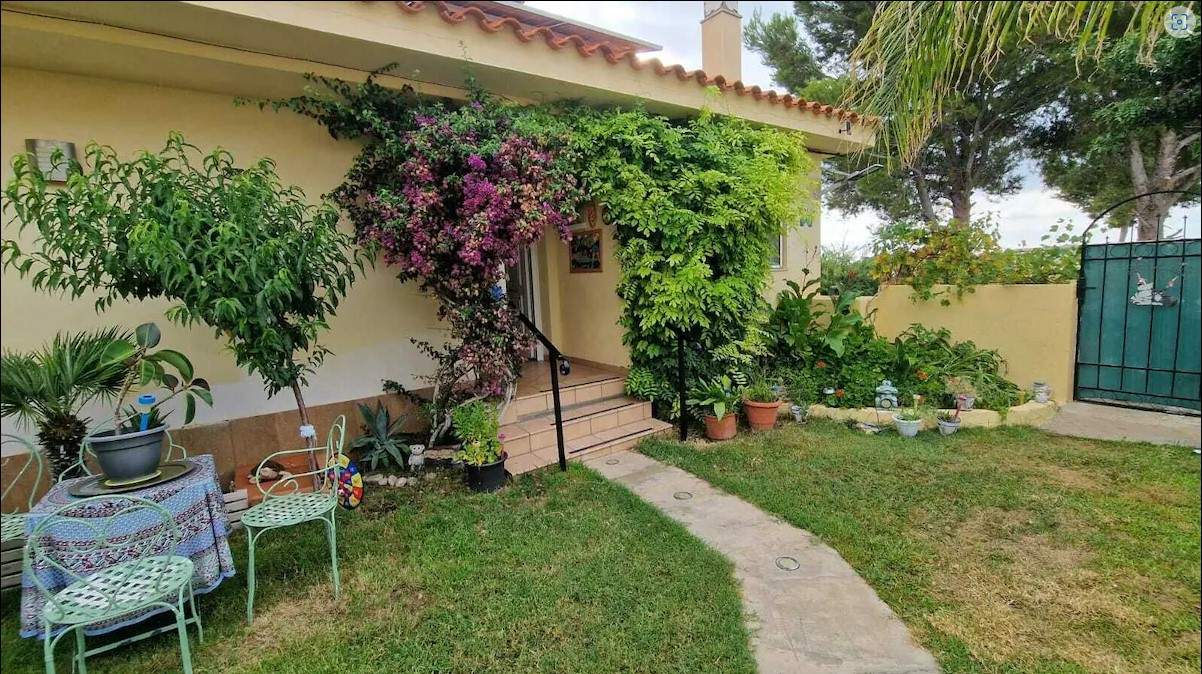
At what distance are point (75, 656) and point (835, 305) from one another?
Result: 7115mm

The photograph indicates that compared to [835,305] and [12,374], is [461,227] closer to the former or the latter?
[12,374]

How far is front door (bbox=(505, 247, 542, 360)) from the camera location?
6875mm

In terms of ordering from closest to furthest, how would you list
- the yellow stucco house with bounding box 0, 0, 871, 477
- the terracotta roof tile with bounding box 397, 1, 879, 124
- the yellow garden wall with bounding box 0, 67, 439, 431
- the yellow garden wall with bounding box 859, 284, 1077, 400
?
the yellow stucco house with bounding box 0, 0, 871, 477, the yellow garden wall with bounding box 0, 67, 439, 431, the terracotta roof tile with bounding box 397, 1, 879, 124, the yellow garden wall with bounding box 859, 284, 1077, 400

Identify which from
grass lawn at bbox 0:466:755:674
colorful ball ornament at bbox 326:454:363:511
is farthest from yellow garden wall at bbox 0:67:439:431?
grass lawn at bbox 0:466:755:674

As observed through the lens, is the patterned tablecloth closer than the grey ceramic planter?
Yes

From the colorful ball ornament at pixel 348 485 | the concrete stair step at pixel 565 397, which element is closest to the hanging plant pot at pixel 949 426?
the concrete stair step at pixel 565 397

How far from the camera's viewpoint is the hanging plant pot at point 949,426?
513cm

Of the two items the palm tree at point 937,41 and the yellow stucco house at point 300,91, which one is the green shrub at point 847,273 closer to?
the yellow stucco house at point 300,91

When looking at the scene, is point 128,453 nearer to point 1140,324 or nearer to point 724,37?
point 724,37

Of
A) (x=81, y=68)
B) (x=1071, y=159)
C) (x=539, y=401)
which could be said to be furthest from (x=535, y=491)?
(x=1071, y=159)

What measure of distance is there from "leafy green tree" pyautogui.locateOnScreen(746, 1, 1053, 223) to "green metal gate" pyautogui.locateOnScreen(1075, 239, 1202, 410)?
151 inches

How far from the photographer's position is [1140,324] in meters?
5.10

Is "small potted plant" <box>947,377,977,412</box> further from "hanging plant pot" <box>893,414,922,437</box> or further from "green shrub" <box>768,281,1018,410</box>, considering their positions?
"hanging plant pot" <box>893,414,922,437</box>

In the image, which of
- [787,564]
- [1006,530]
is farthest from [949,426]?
[787,564]
